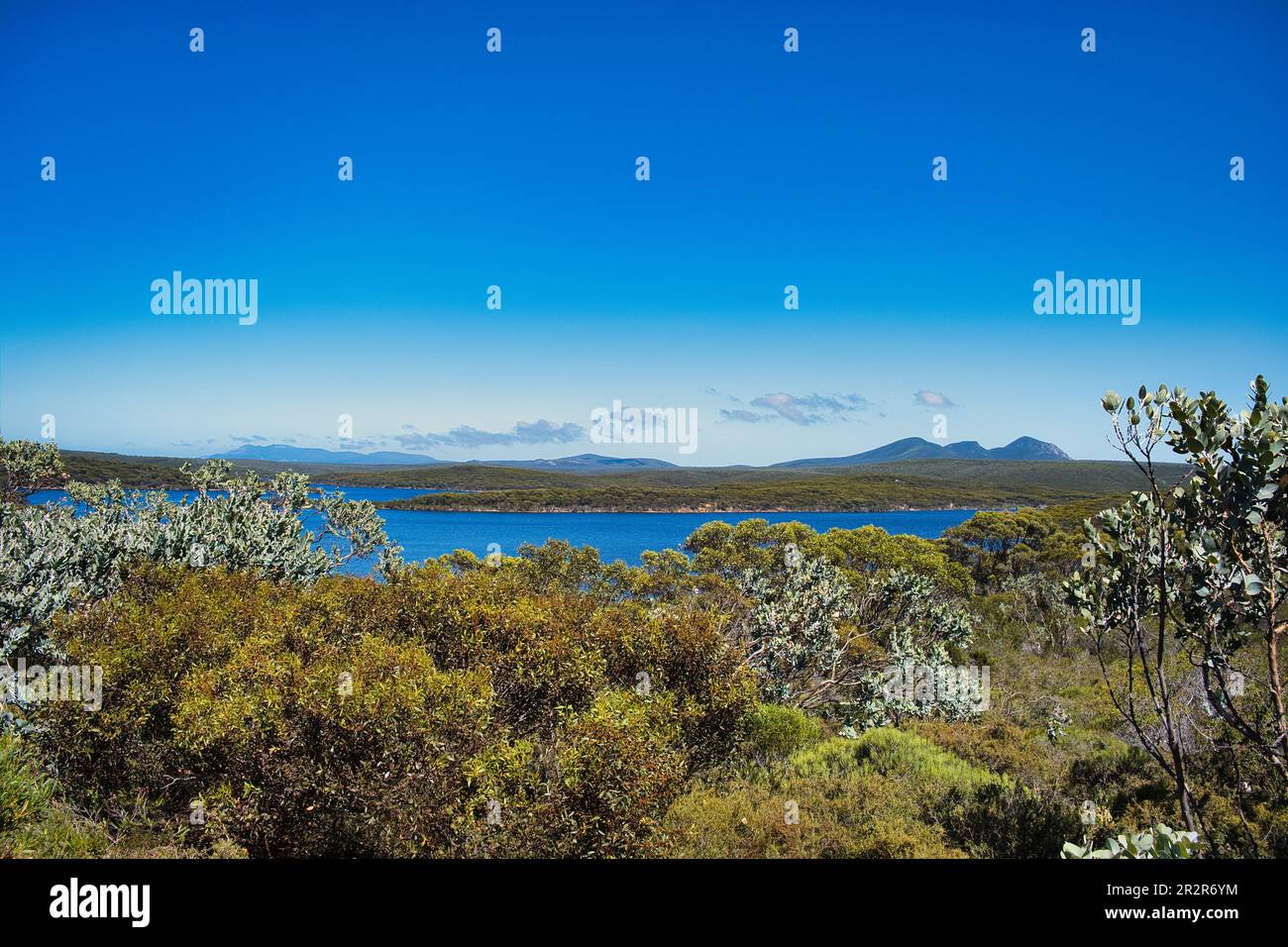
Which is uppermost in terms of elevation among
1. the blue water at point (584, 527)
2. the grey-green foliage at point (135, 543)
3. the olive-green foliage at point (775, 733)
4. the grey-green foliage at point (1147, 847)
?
the grey-green foliage at point (135, 543)

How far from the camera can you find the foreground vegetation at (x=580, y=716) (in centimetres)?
Answer: 677

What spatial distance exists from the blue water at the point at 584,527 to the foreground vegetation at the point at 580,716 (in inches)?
1957

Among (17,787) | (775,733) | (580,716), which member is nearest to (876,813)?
(775,733)

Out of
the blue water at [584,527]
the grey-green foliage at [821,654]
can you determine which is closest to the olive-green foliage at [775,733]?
the grey-green foliage at [821,654]

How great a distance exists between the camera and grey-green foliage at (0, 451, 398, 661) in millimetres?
11125

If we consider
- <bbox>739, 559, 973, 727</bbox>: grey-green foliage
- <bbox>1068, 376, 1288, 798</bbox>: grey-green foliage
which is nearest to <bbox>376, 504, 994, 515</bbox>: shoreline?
<bbox>739, 559, 973, 727</bbox>: grey-green foliage

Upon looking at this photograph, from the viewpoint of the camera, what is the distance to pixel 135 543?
1398 centimetres

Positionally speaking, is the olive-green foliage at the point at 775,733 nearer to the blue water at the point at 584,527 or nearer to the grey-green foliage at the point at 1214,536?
the grey-green foliage at the point at 1214,536

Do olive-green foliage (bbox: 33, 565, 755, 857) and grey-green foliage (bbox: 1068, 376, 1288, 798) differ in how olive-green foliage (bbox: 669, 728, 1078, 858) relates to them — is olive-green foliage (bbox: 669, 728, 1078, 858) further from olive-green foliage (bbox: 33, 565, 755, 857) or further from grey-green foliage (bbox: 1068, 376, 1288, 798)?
grey-green foliage (bbox: 1068, 376, 1288, 798)

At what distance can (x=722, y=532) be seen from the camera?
130 ft

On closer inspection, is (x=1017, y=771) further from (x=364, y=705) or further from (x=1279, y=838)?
(x=364, y=705)

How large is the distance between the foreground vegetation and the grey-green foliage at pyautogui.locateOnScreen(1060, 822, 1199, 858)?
35mm
